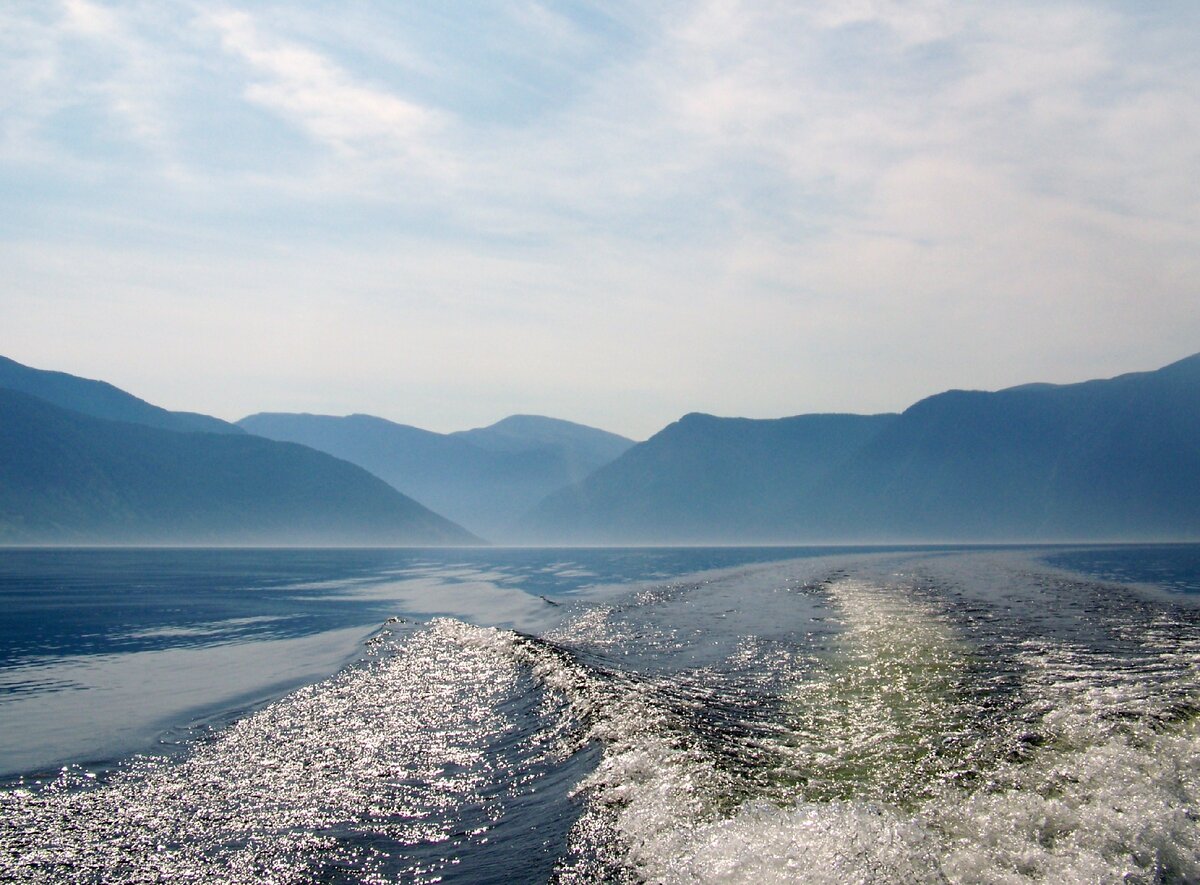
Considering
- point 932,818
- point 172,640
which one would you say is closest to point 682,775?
point 932,818

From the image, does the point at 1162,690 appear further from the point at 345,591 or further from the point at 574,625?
the point at 345,591

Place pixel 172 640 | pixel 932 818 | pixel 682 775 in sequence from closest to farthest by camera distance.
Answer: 1. pixel 932 818
2. pixel 682 775
3. pixel 172 640

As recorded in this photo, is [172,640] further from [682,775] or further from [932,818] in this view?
[932,818]

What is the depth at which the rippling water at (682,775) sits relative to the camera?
1440 centimetres

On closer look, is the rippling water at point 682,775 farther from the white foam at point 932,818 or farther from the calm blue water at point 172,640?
the calm blue water at point 172,640

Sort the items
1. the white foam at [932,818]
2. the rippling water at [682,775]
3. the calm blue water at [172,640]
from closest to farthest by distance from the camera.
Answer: the white foam at [932,818] → the rippling water at [682,775] → the calm blue water at [172,640]

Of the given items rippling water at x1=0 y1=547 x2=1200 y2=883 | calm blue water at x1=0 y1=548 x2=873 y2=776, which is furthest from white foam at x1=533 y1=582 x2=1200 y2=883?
calm blue water at x1=0 y1=548 x2=873 y2=776

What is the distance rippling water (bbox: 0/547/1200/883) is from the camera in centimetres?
1440

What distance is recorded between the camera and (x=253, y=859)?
1520 centimetres

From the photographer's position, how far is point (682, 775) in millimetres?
18391

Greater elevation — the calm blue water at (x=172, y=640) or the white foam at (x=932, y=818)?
the white foam at (x=932, y=818)

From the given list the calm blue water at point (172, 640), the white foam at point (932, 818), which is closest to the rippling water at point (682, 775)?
the white foam at point (932, 818)

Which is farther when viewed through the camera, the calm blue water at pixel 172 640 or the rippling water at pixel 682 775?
the calm blue water at pixel 172 640

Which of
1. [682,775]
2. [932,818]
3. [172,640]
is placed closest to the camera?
[932,818]
